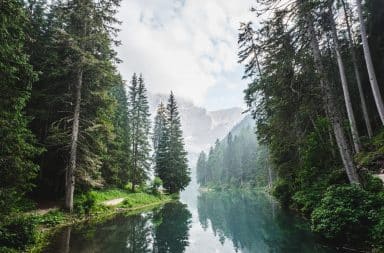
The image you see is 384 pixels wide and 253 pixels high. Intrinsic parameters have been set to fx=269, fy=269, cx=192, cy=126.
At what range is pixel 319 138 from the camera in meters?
16.6

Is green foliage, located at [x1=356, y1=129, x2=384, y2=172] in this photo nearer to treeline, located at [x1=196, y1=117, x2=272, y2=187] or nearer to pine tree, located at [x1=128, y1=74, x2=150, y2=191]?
pine tree, located at [x1=128, y1=74, x2=150, y2=191]

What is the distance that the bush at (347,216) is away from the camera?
316 inches

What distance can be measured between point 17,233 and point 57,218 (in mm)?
7243

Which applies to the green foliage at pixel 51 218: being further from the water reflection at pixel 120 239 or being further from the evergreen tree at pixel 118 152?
the evergreen tree at pixel 118 152

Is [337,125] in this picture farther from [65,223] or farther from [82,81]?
[82,81]

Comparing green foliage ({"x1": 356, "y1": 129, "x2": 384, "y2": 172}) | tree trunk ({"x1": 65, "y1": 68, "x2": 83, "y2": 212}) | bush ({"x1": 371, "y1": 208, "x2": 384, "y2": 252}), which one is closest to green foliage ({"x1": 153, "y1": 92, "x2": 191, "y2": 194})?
tree trunk ({"x1": 65, "y1": 68, "x2": 83, "y2": 212})

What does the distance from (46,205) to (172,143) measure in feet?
84.2

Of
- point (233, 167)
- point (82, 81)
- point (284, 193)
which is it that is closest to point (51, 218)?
point (82, 81)

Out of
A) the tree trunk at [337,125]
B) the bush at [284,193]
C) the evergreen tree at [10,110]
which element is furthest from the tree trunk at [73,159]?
the bush at [284,193]

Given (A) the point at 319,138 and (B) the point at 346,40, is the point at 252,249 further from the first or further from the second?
(B) the point at 346,40

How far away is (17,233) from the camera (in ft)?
27.8

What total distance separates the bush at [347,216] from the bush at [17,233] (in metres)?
9.46

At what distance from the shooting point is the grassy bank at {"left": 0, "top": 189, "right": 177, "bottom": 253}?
334 inches

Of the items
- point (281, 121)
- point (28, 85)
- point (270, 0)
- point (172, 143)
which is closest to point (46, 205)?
point (28, 85)
